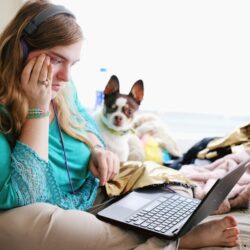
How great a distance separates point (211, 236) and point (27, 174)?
472mm

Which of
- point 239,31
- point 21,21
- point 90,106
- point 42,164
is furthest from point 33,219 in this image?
point 239,31

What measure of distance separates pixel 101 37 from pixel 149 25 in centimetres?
26

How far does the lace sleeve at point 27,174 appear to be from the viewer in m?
0.95

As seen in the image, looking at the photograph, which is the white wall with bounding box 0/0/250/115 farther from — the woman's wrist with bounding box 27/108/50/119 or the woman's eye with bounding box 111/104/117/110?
the woman's wrist with bounding box 27/108/50/119

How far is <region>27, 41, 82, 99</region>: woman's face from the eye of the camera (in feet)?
3.39

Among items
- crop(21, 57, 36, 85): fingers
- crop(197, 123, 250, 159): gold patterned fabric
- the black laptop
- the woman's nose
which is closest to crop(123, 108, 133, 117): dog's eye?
crop(197, 123, 250, 159): gold patterned fabric

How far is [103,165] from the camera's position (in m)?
1.15

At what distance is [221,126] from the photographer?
225 cm

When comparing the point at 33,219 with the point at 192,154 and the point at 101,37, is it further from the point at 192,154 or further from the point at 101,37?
the point at 101,37

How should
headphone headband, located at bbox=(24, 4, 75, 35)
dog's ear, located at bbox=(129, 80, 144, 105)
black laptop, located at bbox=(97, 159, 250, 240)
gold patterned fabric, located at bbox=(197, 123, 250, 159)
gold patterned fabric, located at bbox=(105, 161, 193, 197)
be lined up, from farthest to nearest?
1. gold patterned fabric, located at bbox=(197, 123, 250, 159)
2. dog's ear, located at bbox=(129, 80, 144, 105)
3. gold patterned fabric, located at bbox=(105, 161, 193, 197)
4. headphone headband, located at bbox=(24, 4, 75, 35)
5. black laptop, located at bbox=(97, 159, 250, 240)

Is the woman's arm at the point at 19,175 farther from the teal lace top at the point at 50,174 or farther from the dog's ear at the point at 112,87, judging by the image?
the dog's ear at the point at 112,87

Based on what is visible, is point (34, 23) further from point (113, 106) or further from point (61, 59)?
point (113, 106)

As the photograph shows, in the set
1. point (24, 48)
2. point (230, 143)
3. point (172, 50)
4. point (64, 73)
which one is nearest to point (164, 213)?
point (64, 73)

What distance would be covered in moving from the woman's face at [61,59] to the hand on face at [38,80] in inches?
A: 1.3
